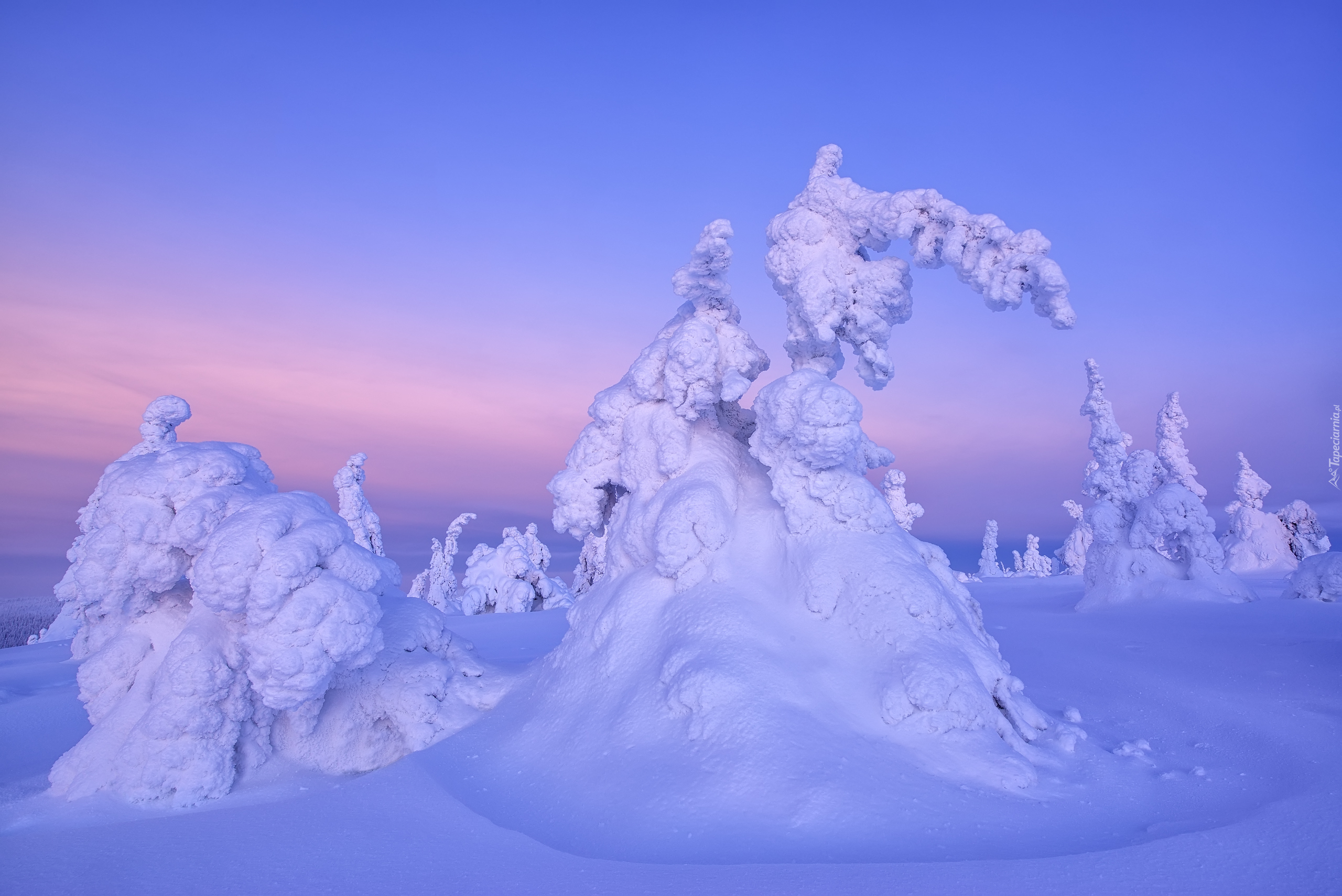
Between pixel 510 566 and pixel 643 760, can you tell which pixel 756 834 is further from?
pixel 510 566

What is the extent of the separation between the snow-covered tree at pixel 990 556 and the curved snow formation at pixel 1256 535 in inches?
750

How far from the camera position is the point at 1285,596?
20109mm

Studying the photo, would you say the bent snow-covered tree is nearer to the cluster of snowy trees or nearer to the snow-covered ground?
the cluster of snowy trees

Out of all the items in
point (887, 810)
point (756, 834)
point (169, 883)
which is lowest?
point (169, 883)

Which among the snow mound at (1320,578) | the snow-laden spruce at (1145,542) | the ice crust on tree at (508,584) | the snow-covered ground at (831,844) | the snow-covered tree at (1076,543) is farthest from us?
the snow-covered tree at (1076,543)

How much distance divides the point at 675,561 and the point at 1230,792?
6.31 meters

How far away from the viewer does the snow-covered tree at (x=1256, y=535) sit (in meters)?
34.6

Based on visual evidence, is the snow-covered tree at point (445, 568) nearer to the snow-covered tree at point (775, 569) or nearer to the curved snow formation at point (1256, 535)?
the snow-covered tree at point (775, 569)

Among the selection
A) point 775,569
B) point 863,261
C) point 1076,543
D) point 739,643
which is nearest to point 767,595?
point 775,569

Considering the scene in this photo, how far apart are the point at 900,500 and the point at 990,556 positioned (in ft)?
68.2

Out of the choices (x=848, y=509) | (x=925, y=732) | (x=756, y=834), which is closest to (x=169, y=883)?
(x=756, y=834)

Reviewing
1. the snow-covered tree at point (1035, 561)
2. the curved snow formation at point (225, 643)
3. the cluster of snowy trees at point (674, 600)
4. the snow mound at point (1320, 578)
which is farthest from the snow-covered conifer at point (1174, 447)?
the curved snow formation at point (225, 643)

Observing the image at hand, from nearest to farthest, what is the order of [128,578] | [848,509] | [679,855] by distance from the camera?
1. [679,855]
2. [128,578]
3. [848,509]

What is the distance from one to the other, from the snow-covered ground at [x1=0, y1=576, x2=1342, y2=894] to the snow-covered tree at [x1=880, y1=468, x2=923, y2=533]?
2495cm
